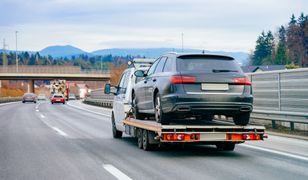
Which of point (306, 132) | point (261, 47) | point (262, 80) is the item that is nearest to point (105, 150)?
point (306, 132)

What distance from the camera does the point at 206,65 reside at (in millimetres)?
11328

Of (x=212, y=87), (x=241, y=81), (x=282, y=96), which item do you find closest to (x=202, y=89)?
(x=212, y=87)

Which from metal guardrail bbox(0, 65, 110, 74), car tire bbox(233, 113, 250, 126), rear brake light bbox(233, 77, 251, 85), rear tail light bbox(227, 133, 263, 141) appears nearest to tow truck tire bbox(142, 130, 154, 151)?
car tire bbox(233, 113, 250, 126)

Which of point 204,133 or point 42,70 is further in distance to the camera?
point 42,70

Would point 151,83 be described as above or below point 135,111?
above

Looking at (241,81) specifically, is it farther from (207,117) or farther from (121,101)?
(121,101)

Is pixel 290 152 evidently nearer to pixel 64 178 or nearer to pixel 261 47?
pixel 64 178

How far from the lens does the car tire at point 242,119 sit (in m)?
11.4

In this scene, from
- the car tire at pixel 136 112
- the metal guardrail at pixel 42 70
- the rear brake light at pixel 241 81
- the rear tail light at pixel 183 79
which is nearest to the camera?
the rear tail light at pixel 183 79

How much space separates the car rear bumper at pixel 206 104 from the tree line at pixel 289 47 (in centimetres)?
9454

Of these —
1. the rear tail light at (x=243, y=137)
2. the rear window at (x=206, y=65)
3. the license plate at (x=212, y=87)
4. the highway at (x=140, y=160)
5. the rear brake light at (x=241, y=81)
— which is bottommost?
the highway at (x=140, y=160)

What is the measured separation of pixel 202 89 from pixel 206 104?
301 mm

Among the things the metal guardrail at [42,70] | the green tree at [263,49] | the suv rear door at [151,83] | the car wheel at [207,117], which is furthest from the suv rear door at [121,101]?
the green tree at [263,49]

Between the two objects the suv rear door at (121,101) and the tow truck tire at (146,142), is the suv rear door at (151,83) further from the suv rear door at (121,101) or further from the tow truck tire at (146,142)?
the suv rear door at (121,101)
